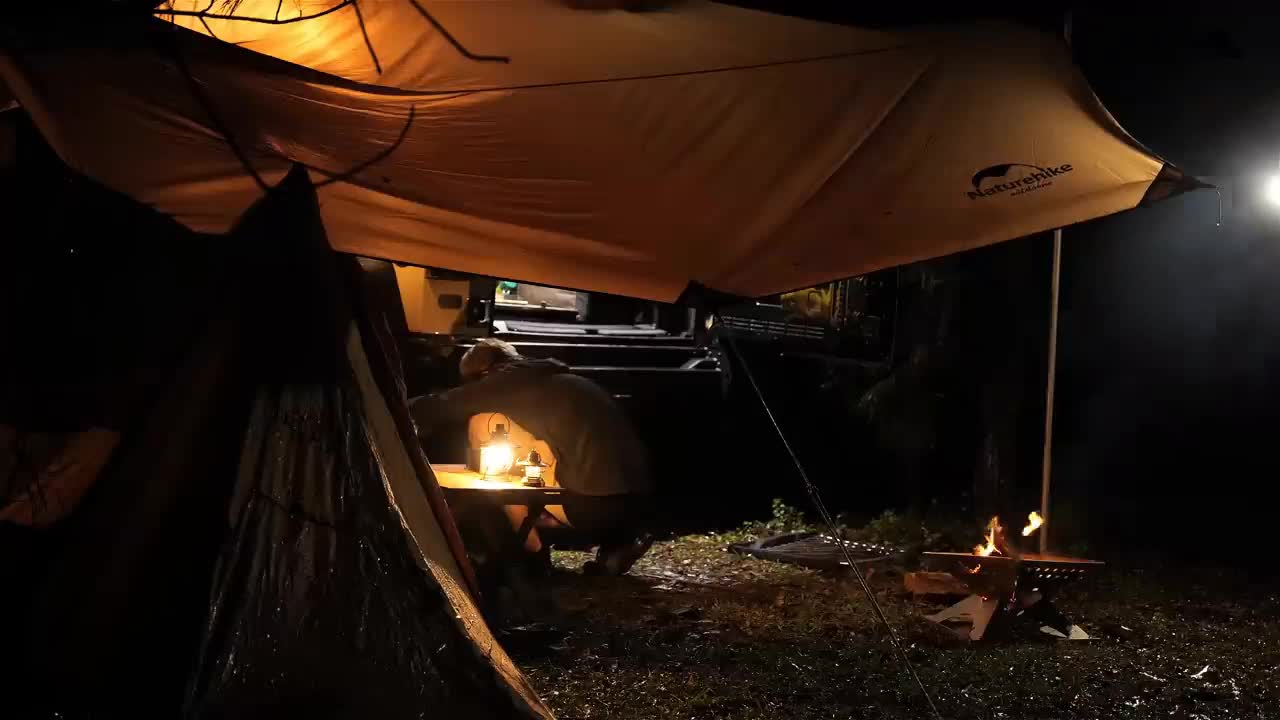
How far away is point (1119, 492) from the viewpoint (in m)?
11.0

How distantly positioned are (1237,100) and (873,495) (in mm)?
5653

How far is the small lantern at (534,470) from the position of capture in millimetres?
7547

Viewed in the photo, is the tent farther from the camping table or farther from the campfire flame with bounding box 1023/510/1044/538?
the campfire flame with bounding box 1023/510/1044/538

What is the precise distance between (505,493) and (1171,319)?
7464 mm

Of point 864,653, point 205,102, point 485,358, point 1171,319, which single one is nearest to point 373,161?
point 205,102

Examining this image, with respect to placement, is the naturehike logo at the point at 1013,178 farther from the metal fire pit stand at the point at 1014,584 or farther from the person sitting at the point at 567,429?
the person sitting at the point at 567,429

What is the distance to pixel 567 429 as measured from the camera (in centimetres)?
764

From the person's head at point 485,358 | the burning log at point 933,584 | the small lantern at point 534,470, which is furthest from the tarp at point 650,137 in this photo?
the burning log at point 933,584

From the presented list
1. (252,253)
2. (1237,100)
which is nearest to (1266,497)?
(1237,100)

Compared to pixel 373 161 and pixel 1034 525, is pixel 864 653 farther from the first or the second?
pixel 373 161

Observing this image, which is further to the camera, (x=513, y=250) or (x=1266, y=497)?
(x=1266, y=497)

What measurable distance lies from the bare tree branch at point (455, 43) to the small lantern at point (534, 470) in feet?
11.5

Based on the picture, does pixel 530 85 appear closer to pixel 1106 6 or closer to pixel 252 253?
pixel 252 253

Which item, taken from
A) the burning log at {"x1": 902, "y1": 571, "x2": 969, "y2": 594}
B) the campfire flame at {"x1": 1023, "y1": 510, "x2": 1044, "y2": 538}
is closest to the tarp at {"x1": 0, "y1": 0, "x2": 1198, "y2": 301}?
the campfire flame at {"x1": 1023, "y1": 510, "x2": 1044, "y2": 538}
